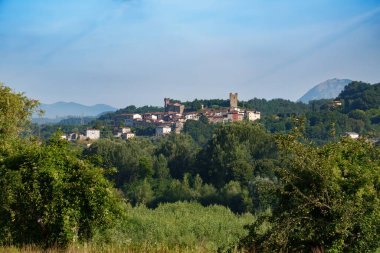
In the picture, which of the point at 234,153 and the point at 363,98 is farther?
the point at 363,98

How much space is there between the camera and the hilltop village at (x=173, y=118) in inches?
5645

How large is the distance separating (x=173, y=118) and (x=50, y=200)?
513 ft

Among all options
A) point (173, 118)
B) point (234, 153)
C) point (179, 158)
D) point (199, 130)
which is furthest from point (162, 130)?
point (234, 153)

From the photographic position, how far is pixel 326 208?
9.59 m

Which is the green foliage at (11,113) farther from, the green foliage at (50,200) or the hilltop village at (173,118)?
the hilltop village at (173,118)

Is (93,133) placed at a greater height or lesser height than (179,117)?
lesser

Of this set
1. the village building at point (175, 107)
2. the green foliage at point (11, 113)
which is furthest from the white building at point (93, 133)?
the green foliage at point (11, 113)

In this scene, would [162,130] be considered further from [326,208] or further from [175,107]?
[326,208]

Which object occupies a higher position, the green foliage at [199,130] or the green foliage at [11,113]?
the green foliage at [11,113]

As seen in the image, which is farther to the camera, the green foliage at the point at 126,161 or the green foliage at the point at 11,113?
the green foliage at the point at 126,161

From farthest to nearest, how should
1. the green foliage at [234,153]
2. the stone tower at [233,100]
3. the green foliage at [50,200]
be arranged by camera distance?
the stone tower at [233,100], the green foliage at [234,153], the green foliage at [50,200]

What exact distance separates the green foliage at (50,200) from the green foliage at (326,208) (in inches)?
133

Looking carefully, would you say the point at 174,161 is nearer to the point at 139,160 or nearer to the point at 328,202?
the point at 139,160

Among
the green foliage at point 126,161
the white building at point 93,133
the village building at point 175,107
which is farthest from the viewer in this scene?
the village building at point 175,107
